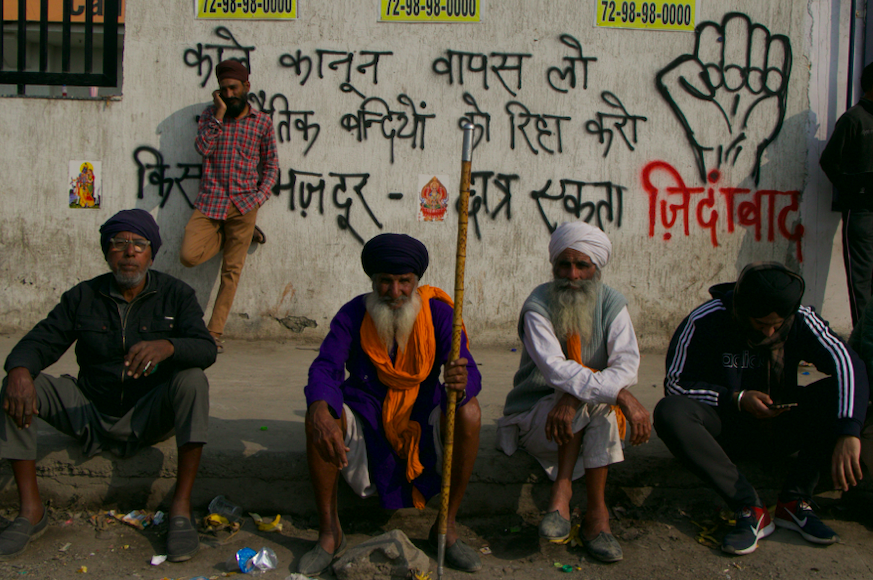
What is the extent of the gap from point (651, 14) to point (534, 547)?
416 cm

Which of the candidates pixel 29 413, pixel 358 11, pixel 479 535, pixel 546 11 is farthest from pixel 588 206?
pixel 29 413

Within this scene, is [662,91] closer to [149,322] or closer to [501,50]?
[501,50]

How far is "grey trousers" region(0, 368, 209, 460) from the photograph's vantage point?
9.28 feet

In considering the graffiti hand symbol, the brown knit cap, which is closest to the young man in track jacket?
the graffiti hand symbol

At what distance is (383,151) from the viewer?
5484mm

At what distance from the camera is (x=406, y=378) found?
2.89m

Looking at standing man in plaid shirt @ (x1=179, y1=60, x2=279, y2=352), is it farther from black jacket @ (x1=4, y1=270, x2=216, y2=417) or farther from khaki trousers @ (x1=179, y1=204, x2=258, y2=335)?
black jacket @ (x1=4, y1=270, x2=216, y2=417)

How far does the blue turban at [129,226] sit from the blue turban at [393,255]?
96 centimetres

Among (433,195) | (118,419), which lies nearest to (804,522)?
(118,419)

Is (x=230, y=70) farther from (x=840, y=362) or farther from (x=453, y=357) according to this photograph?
(x=840, y=362)

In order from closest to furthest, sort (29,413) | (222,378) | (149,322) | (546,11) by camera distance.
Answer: (29,413) < (149,322) < (222,378) < (546,11)

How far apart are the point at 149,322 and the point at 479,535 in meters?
1.69

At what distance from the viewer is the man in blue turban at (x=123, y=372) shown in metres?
2.83

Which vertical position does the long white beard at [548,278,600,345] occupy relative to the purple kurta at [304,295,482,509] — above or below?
above
